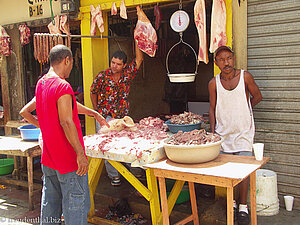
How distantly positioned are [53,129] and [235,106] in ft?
7.51

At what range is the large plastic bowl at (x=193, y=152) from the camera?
125 inches

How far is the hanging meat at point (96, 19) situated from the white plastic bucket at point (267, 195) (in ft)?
12.1

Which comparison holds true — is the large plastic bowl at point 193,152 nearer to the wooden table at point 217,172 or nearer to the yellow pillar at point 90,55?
the wooden table at point 217,172

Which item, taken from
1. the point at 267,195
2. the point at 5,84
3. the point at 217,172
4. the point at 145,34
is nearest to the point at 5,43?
the point at 5,84

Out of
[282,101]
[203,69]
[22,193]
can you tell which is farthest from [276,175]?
[203,69]

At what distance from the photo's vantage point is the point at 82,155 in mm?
3301

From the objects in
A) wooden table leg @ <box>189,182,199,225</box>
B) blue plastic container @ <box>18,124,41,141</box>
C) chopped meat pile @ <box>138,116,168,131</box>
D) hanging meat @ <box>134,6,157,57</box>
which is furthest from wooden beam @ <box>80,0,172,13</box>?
wooden table leg @ <box>189,182,199,225</box>

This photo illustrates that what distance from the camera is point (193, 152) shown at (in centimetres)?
318

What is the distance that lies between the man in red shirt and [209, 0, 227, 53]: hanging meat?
6.96 feet

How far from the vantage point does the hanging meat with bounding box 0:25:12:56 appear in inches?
282

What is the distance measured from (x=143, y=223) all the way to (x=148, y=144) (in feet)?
→ 4.94

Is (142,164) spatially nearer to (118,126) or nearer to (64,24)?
(118,126)

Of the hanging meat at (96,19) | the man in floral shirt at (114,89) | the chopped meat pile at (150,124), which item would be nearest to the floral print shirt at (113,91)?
the man in floral shirt at (114,89)

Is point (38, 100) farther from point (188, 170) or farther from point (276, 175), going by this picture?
point (276, 175)
